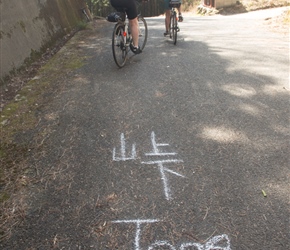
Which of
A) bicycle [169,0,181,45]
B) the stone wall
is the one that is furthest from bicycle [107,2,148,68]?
the stone wall

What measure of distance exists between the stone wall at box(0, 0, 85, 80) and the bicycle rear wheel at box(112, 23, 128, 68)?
187 centimetres

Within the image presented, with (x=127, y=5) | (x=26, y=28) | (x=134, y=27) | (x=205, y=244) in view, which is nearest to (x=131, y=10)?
(x=127, y=5)

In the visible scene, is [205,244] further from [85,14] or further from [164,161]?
[85,14]

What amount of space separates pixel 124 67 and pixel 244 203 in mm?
3988

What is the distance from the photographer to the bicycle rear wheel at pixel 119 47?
5230 millimetres

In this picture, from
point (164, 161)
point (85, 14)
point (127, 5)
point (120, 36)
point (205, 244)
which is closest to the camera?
point (205, 244)

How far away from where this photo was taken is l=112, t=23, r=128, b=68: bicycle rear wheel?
206 inches

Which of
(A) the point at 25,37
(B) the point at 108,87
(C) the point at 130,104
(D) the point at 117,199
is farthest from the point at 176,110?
(A) the point at 25,37

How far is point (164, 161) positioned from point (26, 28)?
15.6 ft

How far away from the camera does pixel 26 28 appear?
5871 mm

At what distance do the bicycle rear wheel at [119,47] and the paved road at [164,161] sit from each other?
29 cm

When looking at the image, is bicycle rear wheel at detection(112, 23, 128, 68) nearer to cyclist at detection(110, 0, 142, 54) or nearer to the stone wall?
cyclist at detection(110, 0, 142, 54)

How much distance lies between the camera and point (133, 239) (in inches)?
82.1

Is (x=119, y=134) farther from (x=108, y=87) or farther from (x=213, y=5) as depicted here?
(x=213, y=5)
